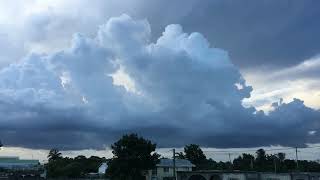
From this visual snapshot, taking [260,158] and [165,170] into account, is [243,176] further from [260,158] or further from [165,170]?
[260,158]

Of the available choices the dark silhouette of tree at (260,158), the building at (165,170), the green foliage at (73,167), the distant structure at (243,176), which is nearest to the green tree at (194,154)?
the dark silhouette of tree at (260,158)

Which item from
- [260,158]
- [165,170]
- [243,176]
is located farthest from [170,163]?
[260,158]

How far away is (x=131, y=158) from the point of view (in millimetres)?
99188

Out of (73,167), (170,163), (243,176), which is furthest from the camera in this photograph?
(73,167)

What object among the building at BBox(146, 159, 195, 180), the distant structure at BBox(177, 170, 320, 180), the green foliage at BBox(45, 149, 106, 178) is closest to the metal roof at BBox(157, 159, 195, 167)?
the building at BBox(146, 159, 195, 180)

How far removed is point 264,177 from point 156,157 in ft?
88.9

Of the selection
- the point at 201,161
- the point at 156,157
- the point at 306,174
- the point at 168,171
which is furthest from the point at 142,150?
the point at 201,161

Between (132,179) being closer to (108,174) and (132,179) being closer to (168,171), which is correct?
(108,174)

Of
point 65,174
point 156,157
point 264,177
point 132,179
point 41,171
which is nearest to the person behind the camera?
point 264,177

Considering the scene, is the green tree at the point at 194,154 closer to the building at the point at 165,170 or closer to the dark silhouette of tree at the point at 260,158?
the dark silhouette of tree at the point at 260,158

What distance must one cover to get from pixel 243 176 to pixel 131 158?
23490 mm

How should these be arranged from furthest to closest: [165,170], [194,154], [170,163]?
[194,154], [170,163], [165,170]

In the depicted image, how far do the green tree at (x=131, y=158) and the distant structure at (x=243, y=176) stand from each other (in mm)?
7163

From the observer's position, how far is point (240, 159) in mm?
177125
